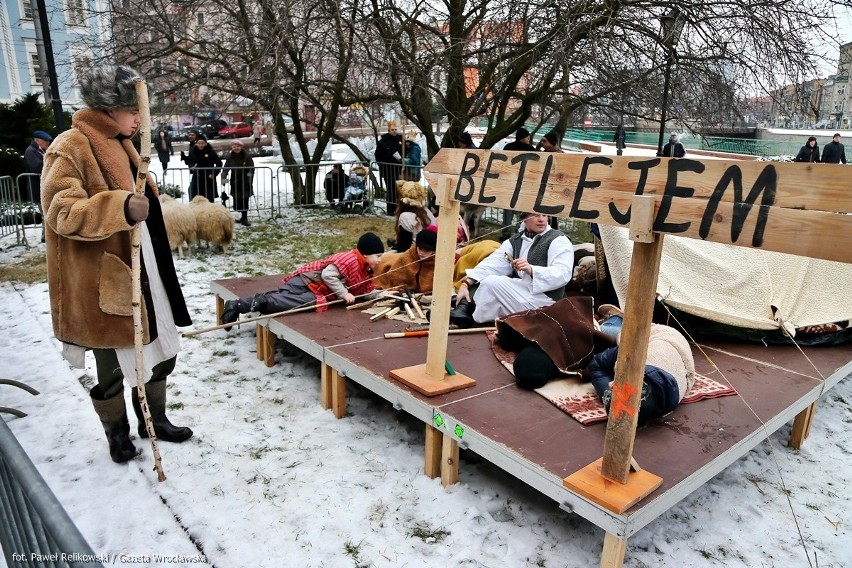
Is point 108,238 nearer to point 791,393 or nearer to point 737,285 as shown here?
point 791,393

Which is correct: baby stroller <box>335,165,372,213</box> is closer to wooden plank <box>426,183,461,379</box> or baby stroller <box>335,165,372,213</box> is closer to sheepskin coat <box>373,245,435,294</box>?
sheepskin coat <box>373,245,435,294</box>

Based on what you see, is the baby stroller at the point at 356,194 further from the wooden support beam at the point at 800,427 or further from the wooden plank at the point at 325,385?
the wooden support beam at the point at 800,427

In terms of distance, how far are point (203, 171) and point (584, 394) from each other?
9.48 meters

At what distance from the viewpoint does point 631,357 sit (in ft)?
8.09

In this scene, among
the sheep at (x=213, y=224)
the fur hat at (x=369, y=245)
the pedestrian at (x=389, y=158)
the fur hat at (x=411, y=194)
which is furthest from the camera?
the pedestrian at (x=389, y=158)

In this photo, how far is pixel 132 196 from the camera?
2.76 meters

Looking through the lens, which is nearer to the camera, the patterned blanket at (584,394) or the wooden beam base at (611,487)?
the wooden beam base at (611,487)

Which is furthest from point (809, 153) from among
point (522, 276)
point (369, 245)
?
point (369, 245)

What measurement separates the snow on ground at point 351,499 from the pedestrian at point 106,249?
0.51 meters

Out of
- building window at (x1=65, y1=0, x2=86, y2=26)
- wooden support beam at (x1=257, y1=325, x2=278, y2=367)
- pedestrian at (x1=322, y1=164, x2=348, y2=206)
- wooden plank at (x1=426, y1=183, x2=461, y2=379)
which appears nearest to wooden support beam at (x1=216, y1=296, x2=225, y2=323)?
wooden support beam at (x1=257, y1=325, x2=278, y2=367)

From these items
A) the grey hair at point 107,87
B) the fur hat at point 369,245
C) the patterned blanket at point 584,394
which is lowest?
the patterned blanket at point 584,394

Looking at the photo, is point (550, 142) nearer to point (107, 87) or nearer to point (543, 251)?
point (543, 251)

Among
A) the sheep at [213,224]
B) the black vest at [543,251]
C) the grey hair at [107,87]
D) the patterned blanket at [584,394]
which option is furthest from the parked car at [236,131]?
the patterned blanket at [584,394]

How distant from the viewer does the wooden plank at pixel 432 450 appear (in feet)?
11.0
